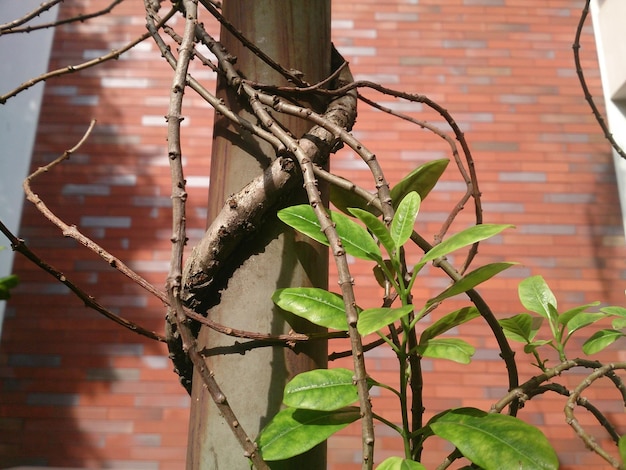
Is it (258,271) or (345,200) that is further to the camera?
(345,200)

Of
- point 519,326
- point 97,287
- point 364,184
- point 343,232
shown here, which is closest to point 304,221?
point 343,232

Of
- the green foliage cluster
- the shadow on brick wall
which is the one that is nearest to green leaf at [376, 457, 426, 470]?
the green foliage cluster

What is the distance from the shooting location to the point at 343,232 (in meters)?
0.41

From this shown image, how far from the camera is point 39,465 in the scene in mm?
1993

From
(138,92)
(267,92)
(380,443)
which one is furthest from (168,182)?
(267,92)

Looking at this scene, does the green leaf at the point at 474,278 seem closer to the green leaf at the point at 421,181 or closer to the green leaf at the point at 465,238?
the green leaf at the point at 465,238

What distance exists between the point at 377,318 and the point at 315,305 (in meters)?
0.07

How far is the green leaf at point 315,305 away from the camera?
14.6 inches

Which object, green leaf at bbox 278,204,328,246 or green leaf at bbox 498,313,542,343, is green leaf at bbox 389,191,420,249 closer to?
green leaf at bbox 278,204,328,246

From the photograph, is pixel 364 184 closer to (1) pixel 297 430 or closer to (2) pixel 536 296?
(2) pixel 536 296

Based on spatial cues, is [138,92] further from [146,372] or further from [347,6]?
[146,372]

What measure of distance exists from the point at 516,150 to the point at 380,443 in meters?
1.25

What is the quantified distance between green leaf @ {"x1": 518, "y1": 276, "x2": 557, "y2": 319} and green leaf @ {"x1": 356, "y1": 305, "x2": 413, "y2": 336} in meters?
0.28

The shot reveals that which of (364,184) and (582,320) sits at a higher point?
(364,184)
